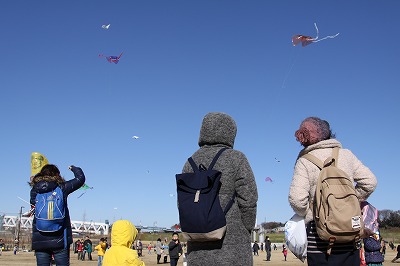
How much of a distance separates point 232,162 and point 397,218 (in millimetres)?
100482

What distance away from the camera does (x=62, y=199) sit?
525cm

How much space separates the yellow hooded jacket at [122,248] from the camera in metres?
4.70

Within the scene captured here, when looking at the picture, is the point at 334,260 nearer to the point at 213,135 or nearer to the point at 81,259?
the point at 213,135

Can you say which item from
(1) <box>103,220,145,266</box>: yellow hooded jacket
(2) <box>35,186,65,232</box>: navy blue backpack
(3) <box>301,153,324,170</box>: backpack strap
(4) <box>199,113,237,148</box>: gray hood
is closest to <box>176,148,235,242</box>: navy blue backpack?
(4) <box>199,113,237,148</box>: gray hood

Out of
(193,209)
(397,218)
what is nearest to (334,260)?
(193,209)

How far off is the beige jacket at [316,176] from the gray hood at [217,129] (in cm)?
60

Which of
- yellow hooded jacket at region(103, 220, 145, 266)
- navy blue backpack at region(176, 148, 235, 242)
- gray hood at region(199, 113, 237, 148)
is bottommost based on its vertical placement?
yellow hooded jacket at region(103, 220, 145, 266)

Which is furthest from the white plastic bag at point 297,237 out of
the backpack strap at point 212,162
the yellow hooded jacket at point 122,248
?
the yellow hooded jacket at point 122,248

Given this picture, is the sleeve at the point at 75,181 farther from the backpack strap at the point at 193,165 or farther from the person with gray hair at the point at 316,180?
the person with gray hair at the point at 316,180

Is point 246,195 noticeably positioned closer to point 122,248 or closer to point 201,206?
point 201,206

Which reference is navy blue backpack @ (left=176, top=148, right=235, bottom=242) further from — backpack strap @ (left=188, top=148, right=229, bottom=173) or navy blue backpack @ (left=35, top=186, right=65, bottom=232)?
navy blue backpack @ (left=35, top=186, right=65, bottom=232)

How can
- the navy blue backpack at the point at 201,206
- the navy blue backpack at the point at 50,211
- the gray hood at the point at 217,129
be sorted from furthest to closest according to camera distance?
the navy blue backpack at the point at 50,211, the gray hood at the point at 217,129, the navy blue backpack at the point at 201,206

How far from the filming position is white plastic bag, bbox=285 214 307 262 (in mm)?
3771

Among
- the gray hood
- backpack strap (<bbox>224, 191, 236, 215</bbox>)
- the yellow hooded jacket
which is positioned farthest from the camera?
the yellow hooded jacket
